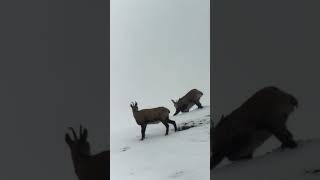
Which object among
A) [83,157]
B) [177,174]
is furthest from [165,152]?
[83,157]

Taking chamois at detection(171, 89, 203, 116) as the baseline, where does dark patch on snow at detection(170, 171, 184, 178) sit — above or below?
below

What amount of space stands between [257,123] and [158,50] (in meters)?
0.63

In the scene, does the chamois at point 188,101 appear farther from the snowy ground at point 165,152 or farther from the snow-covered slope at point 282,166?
the snow-covered slope at point 282,166

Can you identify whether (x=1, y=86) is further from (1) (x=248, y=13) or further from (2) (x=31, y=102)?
(1) (x=248, y=13)

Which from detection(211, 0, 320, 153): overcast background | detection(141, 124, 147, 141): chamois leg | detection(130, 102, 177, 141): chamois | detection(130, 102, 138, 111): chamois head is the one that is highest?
detection(211, 0, 320, 153): overcast background

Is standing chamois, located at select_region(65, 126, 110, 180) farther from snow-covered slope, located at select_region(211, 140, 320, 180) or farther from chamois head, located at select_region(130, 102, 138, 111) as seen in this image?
snow-covered slope, located at select_region(211, 140, 320, 180)

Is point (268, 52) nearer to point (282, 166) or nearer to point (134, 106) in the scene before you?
point (282, 166)

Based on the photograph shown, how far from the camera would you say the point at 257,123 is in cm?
179

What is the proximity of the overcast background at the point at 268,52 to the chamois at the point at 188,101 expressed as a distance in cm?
19

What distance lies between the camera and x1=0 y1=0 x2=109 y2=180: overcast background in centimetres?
162

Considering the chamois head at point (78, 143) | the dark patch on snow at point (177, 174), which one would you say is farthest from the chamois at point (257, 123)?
the chamois head at point (78, 143)

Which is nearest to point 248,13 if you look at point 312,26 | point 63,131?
point 312,26

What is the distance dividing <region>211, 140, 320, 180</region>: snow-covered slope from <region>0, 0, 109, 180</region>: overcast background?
541 mm

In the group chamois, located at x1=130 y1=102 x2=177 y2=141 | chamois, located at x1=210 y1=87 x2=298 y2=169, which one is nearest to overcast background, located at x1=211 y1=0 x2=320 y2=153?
chamois, located at x1=210 y1=87 x2=298 y2=169
